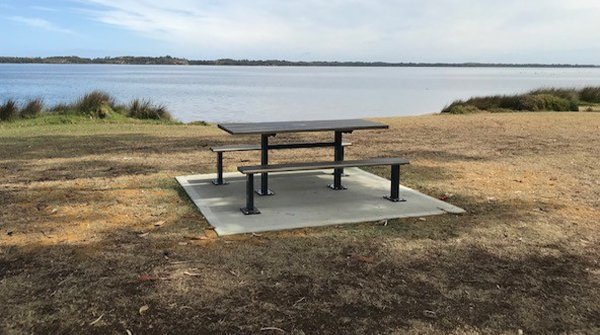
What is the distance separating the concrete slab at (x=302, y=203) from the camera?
4672 mm

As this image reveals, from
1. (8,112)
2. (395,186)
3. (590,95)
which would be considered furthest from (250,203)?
(590,95)

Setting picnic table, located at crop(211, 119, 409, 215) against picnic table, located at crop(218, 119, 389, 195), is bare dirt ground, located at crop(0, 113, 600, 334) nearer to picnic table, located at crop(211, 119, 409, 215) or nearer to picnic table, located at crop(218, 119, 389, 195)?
picnic table, located at crop(211, 119, 409, 215)

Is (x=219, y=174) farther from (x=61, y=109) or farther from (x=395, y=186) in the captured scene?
(x=61, y=109)

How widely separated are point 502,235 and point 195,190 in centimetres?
301

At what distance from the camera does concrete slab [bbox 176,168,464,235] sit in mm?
4672

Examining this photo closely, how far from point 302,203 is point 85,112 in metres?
12.5

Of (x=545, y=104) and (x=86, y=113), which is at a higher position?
(x=545, y=104)

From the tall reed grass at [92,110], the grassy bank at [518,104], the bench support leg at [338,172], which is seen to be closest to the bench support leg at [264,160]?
the bench support leg at [338,172]

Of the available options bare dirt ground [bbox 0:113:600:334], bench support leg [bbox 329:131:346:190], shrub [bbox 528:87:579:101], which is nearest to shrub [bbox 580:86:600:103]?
shrub [bbox 528:87:579:101]

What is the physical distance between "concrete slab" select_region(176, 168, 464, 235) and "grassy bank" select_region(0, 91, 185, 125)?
9.98 m

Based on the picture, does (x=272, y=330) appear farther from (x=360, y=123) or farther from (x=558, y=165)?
(x=558, y=165)

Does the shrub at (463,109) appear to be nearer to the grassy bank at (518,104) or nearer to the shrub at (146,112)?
the grassy bank at (518,104)

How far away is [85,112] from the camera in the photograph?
15984mm

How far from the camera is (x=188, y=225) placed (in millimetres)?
4602
